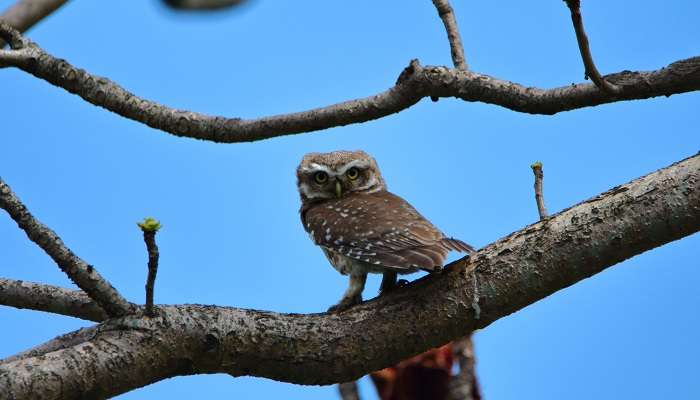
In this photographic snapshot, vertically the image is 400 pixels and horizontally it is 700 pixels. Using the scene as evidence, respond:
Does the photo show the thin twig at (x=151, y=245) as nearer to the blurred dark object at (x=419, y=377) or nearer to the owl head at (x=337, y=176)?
the blurred dark object at (x=419, y=377)

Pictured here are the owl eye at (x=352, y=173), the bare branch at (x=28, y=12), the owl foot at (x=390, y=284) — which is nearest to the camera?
the owl foot at (x=390, y=284)

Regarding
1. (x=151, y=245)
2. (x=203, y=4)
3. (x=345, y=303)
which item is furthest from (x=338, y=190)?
(x=203, y=4)

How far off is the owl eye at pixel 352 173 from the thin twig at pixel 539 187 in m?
2.02

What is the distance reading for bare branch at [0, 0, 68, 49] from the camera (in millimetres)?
5418

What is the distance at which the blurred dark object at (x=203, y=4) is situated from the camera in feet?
4.27

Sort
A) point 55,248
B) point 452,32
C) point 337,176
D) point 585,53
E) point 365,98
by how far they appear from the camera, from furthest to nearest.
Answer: point 337,176 < point 452,32 < point 365,98 < point 585,53 < point 55,248

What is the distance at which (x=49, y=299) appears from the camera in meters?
3.62

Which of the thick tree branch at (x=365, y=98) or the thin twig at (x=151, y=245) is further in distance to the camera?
the thick tree branch at (x=365, y=98)

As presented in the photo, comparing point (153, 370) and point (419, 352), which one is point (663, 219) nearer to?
point (419, 352)

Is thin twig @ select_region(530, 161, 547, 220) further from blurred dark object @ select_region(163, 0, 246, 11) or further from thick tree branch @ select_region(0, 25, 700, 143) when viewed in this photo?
blurred dark object @ select_region(163, 0, 246, 11)

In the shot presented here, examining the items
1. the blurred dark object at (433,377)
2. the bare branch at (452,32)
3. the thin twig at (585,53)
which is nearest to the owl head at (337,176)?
the bare branch at (452,32)

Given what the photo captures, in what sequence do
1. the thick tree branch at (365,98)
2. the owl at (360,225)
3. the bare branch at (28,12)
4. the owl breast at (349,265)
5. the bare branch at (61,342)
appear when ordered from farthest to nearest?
the bare branch at (28,12)
the owl breast at (349,265)
the owl at (360,225)
the thick tree branch at (365,98)
the bare branch at (61,342)

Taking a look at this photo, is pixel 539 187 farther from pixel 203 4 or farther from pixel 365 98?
pixel 203 4

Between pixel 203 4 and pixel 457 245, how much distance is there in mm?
2491
